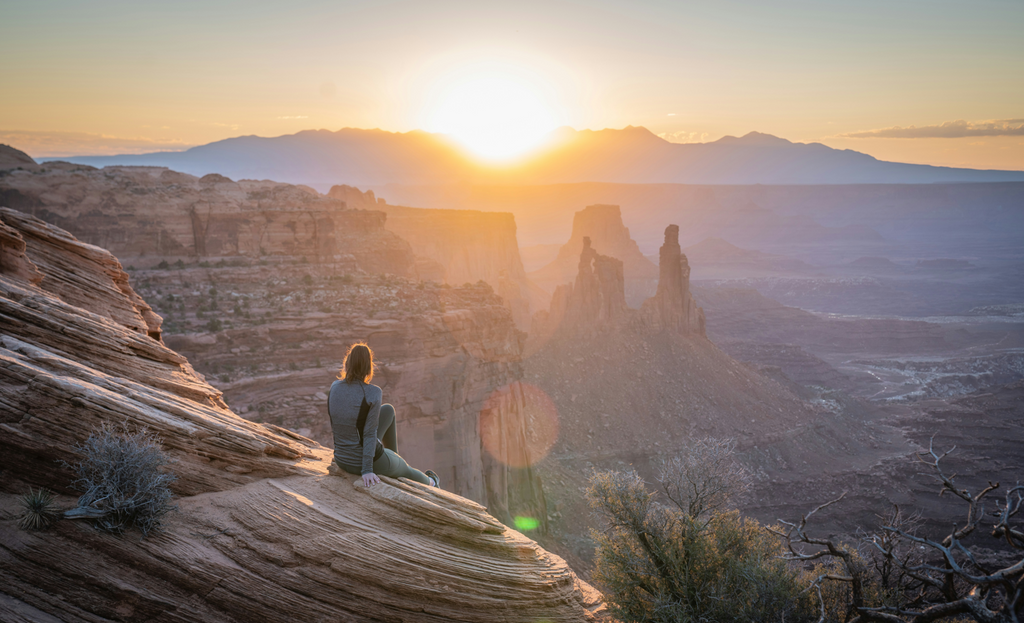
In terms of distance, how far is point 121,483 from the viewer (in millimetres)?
5484

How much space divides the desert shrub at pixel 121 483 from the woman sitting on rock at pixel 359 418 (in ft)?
6.26

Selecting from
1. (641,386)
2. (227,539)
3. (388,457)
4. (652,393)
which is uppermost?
(388,457)

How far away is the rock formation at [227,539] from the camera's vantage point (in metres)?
5.19

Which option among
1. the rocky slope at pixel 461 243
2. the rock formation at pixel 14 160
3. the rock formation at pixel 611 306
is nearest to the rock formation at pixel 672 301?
the rock formation at pixel 611 306

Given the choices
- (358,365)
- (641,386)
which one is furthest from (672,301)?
(358,365)

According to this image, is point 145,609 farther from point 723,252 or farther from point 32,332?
point 723,252

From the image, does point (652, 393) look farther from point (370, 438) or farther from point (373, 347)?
point (370, 438)

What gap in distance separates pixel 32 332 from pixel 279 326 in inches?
643

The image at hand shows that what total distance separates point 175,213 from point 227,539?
2973cm

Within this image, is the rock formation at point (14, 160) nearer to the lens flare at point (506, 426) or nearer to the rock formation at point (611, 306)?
the lens flare at point (506, 426)

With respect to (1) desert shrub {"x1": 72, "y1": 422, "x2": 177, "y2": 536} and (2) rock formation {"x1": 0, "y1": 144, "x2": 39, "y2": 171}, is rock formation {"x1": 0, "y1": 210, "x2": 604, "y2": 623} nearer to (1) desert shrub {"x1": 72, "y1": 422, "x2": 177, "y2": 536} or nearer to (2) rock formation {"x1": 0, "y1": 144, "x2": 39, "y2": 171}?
(1) desert shrub {"x1": 72, "y1": 422, "x2": 177, "y2": 536}

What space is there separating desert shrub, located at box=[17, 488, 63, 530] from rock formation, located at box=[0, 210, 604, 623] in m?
0.08

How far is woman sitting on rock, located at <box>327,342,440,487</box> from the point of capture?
6.55 metres

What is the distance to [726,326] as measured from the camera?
93000mm
